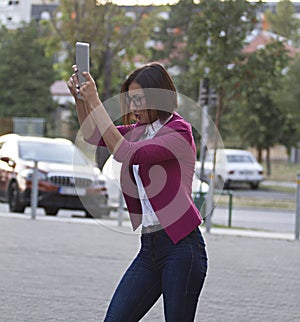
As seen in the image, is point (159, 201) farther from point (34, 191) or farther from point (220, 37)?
point (220, 37)

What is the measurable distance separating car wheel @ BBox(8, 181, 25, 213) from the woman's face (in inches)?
551

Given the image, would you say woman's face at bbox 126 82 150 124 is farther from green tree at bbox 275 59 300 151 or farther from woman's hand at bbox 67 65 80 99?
green tree at bbox 275 59 300 151

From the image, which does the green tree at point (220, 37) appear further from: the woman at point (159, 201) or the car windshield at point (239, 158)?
the car windshield at point (239, 158)

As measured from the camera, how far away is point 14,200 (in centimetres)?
1806

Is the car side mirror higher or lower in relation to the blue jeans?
lower

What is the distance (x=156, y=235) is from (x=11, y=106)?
56398 mm

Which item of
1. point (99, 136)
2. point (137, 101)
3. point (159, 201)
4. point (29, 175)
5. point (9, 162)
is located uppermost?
point (137, 101)

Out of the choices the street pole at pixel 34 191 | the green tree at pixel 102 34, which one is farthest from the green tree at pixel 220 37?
the green tree at pixel 102 34

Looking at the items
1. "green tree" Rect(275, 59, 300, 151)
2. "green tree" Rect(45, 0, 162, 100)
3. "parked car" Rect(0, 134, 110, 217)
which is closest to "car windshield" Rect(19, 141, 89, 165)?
"parked car" Rect(0, 134, 110, 217)

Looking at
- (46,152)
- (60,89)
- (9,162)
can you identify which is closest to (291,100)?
(46,152)

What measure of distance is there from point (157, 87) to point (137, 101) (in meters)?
0.11

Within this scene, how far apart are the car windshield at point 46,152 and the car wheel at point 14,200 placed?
682 millimetres

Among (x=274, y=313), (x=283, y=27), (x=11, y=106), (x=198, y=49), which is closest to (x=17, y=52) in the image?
(x=11, y=106)

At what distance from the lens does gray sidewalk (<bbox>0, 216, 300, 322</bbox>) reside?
7.25 metres
